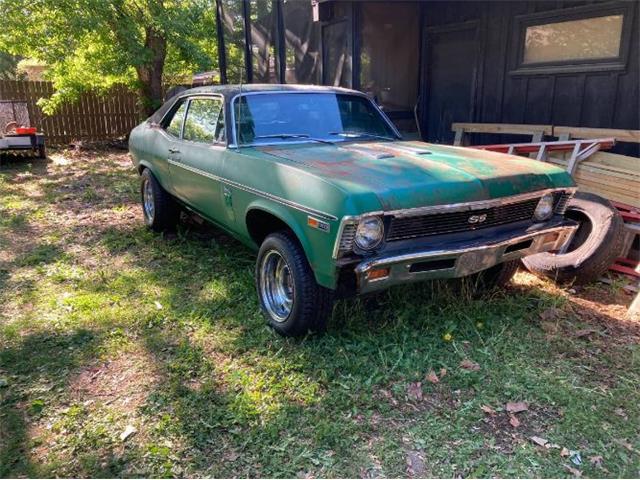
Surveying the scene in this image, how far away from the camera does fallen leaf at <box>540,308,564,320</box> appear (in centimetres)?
384

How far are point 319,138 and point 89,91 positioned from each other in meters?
11.5

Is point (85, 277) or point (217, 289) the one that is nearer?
point (217, 289)

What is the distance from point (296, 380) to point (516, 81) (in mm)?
5767

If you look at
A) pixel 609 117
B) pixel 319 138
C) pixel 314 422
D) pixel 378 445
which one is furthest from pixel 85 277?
pixel 609 117

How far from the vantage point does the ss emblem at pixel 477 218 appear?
327cm

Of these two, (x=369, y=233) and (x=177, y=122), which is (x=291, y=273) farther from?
(x=177, y=122)

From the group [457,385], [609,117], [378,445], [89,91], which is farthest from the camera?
[89,91]

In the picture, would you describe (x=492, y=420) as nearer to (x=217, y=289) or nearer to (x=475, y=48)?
(x=217, y=289)

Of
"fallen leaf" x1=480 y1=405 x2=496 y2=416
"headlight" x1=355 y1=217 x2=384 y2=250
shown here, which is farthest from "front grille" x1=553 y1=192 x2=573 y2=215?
"fallen leaf" x1=480 y1=405 x2=496 y2=416

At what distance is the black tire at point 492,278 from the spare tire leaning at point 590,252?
460 millimetres

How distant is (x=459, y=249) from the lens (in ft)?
10.2

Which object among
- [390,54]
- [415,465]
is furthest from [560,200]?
[390,54]

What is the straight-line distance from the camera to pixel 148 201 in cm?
609

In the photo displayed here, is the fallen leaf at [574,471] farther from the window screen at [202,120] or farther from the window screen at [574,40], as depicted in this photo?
the window screen at [574,40]
